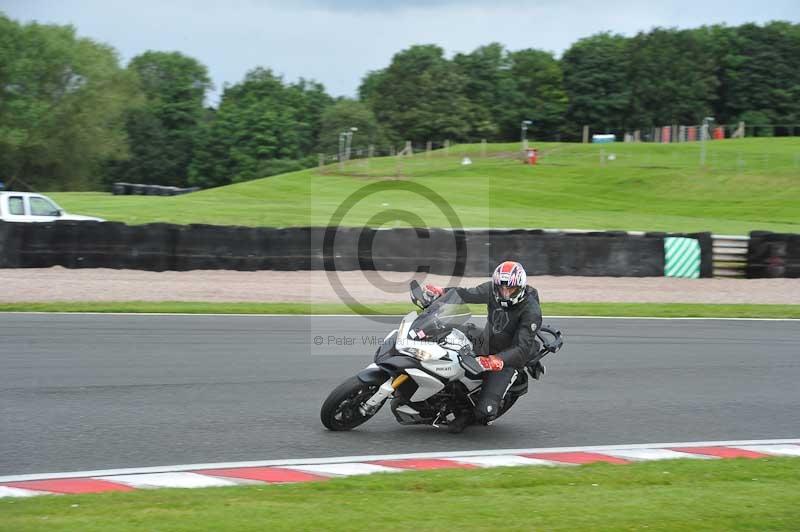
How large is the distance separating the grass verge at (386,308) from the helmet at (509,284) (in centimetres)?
774

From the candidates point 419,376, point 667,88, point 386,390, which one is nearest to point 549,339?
point 419,376

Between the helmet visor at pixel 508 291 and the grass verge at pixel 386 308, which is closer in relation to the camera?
the helmet visor at pixel 508 291

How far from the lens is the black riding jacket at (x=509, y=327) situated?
796cm

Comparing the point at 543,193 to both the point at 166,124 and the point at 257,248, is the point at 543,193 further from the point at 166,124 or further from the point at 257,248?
the point at 166,124

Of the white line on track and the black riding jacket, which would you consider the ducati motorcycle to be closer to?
the black riding jacket

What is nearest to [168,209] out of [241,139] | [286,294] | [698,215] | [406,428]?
[286,294]

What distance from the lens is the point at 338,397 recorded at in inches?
305

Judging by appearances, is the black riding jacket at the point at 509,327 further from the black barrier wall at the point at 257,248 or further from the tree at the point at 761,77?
the tree at the point at 761,77

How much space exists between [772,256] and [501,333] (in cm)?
1468

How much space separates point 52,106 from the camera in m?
62.3

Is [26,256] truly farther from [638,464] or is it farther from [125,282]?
[638,464]

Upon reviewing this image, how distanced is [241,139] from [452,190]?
4115 centimetres

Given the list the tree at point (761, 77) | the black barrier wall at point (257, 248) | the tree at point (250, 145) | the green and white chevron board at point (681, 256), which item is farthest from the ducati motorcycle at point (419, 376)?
the tree at point (761, 77)

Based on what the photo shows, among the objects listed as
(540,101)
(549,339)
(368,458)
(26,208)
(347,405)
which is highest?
(540,101)
